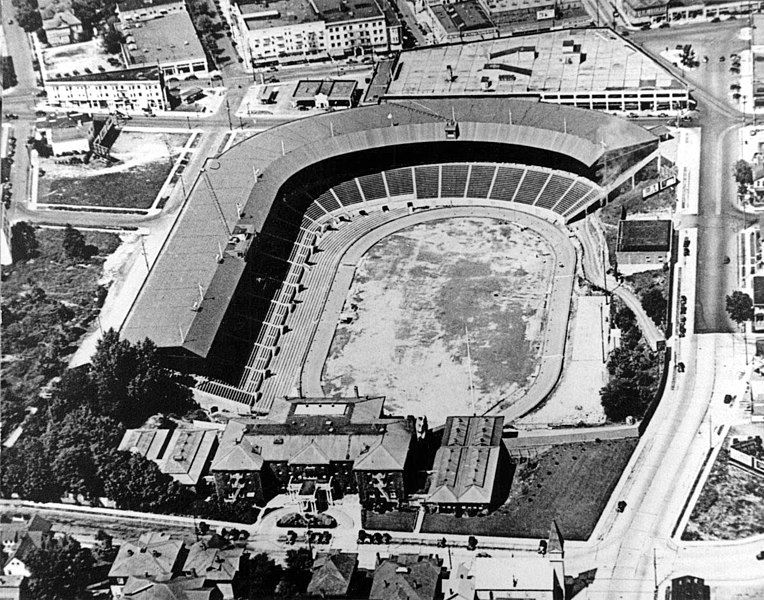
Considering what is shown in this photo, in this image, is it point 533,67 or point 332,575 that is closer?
point 332,575

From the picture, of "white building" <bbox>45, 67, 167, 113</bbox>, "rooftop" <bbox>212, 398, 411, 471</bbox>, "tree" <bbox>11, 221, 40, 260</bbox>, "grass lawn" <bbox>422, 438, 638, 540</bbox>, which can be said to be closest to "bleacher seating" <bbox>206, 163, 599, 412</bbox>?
"rooftop" <bbox>212, 398, 411, 471</bbox>

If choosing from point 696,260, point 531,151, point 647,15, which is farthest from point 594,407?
point 647,15

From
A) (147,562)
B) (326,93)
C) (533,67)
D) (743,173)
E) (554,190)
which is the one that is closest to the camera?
(147,562)

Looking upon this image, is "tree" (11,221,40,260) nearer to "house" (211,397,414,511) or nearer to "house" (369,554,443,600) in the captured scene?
"house" (211,397,414,511)

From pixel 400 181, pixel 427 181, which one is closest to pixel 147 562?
pixel 400 181

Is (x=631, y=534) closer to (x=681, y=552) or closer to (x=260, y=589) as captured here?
(x=681, y=552)

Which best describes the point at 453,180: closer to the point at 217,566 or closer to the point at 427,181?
the point at 427,181
